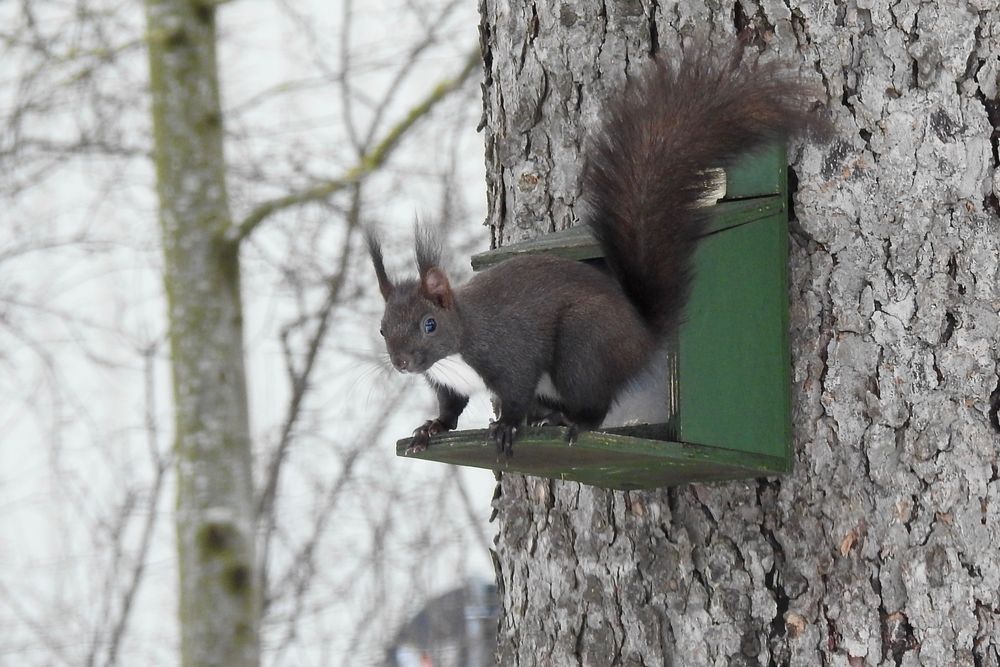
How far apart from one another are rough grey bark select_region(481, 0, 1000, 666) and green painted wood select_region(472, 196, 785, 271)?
6 cm

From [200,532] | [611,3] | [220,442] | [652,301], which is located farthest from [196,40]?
[652,301]

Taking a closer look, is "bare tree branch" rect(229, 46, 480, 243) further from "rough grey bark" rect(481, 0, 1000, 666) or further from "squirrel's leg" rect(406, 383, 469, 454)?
"rough grey bark" rect(481, 0, 1000, 666)

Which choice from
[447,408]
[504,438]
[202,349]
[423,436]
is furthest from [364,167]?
[504,438]

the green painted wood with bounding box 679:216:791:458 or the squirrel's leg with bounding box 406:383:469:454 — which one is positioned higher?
the green painted wood with bounding box 679:216:791:458

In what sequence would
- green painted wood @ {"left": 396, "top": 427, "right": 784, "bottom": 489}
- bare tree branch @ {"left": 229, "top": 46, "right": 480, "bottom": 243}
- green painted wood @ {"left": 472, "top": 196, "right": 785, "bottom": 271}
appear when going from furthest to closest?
bare tree branch @ {"left": 229, "top": 46, "right": 480, "bottom": 243} → green painted wood @ {"left": 472, "top": 196, "right": 785, "bottom": 271} → green painted wood @ {"left": 396, "top": 427, "right": 784, "bottom": 489}

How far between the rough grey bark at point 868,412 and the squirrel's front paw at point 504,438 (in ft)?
1.08

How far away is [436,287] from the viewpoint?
1831mm

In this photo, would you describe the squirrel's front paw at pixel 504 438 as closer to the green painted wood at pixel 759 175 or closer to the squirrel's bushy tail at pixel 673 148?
the squirrel's bushy tail at pixel 673 148

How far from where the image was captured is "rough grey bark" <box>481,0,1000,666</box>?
163cm

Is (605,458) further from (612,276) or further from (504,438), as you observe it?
(612,276)

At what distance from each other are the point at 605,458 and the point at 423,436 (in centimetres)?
29

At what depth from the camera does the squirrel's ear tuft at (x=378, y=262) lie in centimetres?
183

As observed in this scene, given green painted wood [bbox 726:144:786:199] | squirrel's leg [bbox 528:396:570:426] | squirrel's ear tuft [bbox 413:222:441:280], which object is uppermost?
green painted wood [bbox 726:144:786:199]

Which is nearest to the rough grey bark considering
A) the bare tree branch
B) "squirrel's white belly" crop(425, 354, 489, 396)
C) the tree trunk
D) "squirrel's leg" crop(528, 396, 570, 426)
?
"squirrel's leg" crop(528, 396, 570, 426)
